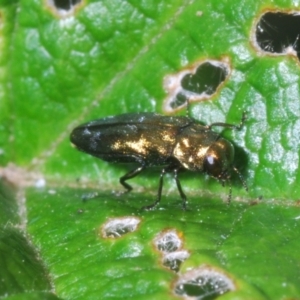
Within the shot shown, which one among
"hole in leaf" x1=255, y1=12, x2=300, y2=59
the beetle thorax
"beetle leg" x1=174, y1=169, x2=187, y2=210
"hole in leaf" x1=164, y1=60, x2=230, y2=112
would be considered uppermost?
"hole in leaf" x1=255, y1=12, x2=300, y2=59

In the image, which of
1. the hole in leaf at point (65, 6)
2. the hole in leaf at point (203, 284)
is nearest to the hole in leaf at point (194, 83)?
the hole in leaf at point (65, 6)

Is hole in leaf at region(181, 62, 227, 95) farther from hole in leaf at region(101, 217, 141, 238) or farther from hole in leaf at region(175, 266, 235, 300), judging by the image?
hole in leaf at region(175, 266, 235, 300)

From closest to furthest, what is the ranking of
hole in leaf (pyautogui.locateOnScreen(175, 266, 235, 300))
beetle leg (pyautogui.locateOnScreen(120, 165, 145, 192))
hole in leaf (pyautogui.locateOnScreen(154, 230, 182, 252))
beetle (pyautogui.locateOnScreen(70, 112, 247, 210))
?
1. hole in leaf (pyautogui.locateOnScreen(175, 266, 235, 300))
2. hole in leaf (pyautogui.locateOnScreen(154, 230, 182, 252))
3. beetle (pyautogui.locateOnScreen(70, 112, 247, 210))
4. beetle leg (pyautogui.locateOnScreen(120, 165, 145, 192))

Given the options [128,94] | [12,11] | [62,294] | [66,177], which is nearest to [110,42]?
[128,94]

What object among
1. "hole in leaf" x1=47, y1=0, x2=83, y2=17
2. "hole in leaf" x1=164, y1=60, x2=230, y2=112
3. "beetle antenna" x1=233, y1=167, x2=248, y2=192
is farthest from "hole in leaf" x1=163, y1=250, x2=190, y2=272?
"hole in leaf" x1=47, y1=0, x2=83, y2=17

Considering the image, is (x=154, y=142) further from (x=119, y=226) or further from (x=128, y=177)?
(x=119, y=226)
